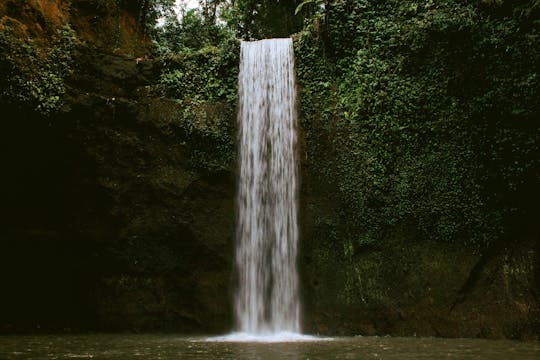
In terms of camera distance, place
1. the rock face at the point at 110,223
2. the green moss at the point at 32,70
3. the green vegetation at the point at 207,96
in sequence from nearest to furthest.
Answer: the green moss at the point at 32,70 < the rock face at the point at 110,223 < the green vegetation at the point at 207,96

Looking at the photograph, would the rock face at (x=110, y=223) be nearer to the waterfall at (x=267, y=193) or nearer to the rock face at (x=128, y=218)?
the rock face at (x=128, y=218)

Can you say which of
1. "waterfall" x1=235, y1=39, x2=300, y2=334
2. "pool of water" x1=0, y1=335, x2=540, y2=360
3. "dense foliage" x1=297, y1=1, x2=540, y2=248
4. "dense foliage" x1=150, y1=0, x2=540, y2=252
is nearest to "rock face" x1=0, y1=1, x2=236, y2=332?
"waterfall" x1=235, y1=39, x2=300, y2=334

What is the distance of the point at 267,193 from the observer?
9039 mm

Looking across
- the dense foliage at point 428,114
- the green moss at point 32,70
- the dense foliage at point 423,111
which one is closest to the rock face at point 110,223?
the green moss at point 32,70

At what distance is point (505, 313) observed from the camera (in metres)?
7.40

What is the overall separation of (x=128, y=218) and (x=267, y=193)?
2787mm

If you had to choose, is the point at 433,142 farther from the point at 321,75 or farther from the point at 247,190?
the point at 247,190

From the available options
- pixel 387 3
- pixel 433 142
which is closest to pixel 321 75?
pixel 387 3

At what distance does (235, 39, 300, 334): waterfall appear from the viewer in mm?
8453

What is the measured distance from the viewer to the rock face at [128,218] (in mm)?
8602

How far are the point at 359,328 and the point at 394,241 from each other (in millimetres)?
1641

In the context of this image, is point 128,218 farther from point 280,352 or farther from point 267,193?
point 280,352

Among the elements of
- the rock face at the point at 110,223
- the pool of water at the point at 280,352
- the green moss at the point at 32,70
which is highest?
the green moss at the point at 32,70

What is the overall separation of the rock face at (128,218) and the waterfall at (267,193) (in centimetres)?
27
